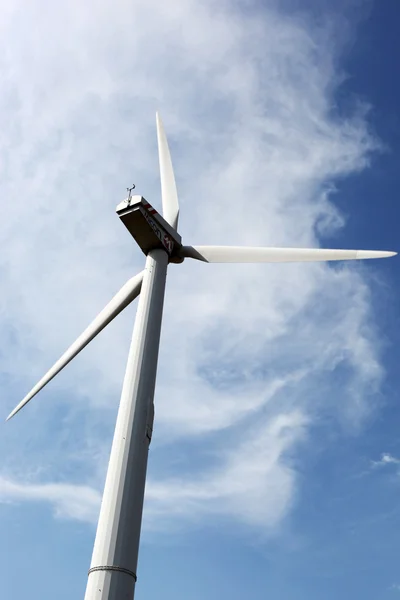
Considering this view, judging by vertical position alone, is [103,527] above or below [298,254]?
below

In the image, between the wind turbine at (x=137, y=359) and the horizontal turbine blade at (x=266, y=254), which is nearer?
the wind turbine at (x=137, y=359)

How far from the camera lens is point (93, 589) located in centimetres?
1672

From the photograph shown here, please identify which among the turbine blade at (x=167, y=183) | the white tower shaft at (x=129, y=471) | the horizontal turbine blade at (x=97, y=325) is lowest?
the white tower shaft at (x=129, y=471)

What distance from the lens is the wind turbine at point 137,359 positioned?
56.9 ft

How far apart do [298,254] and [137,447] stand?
511 inches

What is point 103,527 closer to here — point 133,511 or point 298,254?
point 133,511

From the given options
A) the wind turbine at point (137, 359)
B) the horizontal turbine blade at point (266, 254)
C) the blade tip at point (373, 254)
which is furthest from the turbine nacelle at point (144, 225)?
the blade tip at point (373, 254)

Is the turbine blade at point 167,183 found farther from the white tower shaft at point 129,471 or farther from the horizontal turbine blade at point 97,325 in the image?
the white tower shaft at point 129,471

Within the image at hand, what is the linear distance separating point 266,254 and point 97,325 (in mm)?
9597

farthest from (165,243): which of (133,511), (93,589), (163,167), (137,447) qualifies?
(93,589)

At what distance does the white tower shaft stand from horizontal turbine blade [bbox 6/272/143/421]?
3.52m

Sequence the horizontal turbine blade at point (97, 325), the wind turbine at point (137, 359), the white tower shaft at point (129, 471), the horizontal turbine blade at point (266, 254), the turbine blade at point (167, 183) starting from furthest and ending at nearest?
the turbine blade at point (167, 183), the horizontal turbine blade at point (97, 325), the horizontal turbine blade at point (266, 254), the wind turbine at point (137, 359), the white tower shaft at point (129, 471)

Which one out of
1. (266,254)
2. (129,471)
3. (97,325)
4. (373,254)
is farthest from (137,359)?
(373,254)

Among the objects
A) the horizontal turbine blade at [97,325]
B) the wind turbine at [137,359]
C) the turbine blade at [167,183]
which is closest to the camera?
the wind turbine at [137,359]
